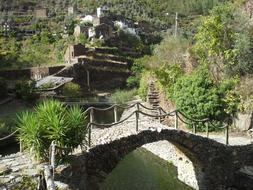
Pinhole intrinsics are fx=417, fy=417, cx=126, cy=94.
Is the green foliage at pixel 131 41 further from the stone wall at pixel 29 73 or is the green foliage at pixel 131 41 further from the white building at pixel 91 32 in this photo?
the stone wall at pixel 29 73

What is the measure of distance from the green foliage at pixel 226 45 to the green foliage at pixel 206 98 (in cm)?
154

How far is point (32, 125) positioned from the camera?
1216 cm

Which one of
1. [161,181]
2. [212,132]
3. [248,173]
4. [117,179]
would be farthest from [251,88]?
[117,179]

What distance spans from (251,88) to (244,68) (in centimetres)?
173

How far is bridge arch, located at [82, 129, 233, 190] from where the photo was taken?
15320 mm

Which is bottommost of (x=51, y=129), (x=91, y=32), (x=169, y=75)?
(x=169, y=75)

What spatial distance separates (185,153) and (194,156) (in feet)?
2.19

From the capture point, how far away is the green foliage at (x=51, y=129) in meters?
12.2

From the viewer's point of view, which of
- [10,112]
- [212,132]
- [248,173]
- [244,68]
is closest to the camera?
[248,173]

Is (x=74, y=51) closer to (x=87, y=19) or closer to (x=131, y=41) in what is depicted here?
(x=131, y=41)

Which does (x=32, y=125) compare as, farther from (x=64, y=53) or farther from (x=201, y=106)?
(x=64, y=53)

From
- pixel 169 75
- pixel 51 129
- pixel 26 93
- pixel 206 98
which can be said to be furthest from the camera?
pixel 26 93

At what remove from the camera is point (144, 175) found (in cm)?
2175

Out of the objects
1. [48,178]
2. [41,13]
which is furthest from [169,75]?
[41,13]
